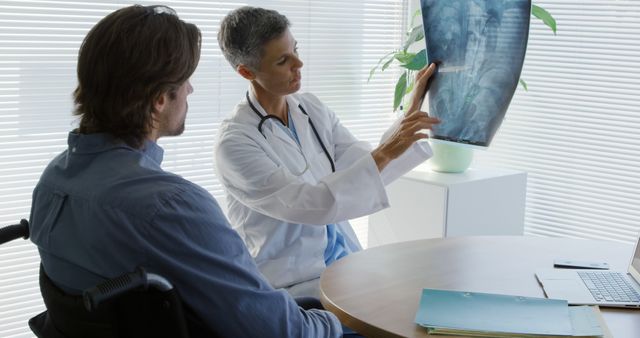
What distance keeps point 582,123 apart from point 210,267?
2.65 meters

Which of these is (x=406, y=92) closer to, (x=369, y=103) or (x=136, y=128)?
(x=369, y=103)

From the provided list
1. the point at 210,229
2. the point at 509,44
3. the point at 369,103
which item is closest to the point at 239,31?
the point at 509,44

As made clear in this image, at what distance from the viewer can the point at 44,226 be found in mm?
1362

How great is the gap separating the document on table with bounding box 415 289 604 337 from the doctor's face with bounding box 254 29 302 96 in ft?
2.99

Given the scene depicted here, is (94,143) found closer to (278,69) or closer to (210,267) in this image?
(210,267)

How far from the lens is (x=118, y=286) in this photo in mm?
1055

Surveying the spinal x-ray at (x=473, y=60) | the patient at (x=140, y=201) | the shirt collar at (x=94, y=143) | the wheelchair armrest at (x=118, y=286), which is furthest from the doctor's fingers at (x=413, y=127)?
the wheelchair armrest at (x=118, y=286)

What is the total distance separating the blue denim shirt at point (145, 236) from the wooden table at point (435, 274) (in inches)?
11.5

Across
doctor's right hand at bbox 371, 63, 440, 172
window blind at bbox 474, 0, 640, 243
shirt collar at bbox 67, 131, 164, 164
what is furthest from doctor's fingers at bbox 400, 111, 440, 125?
window blind at bbox 474, 0, 640, 243

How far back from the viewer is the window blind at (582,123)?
11.1ft

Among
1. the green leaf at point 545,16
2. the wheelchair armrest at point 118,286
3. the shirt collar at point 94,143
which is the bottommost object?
the wheelchair armrest at point 118,286

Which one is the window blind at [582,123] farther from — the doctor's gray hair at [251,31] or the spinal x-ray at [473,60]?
the doctor's gray hair at [251,31]

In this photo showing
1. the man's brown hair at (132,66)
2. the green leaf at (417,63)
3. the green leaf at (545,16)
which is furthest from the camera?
the green leaf at (417,63)

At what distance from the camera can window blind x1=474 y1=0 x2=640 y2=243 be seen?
133 inches
